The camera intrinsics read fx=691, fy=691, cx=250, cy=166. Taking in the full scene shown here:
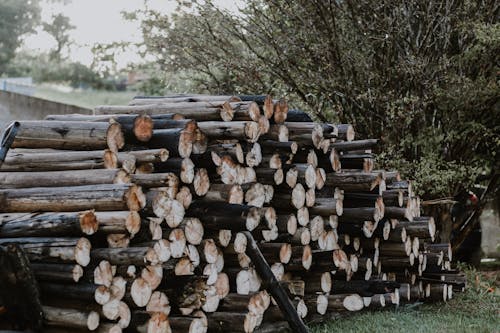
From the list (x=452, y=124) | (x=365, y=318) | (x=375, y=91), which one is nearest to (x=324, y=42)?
(x=375, y=91)

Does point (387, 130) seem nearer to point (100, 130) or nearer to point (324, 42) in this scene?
point (324, 42)

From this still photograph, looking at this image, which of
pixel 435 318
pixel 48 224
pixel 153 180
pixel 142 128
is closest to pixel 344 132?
pixel 435 318

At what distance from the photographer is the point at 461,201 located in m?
11.7

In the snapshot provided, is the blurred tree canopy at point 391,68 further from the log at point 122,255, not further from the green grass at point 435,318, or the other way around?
the log at point 122,255

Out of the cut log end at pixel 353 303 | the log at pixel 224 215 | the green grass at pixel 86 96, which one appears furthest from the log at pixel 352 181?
the green grass at pixel 86 96

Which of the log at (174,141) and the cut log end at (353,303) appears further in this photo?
the cut log end at (353,303)

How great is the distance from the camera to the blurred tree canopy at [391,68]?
33.4 ft

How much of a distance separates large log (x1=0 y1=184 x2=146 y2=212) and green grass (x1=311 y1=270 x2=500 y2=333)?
254 cm

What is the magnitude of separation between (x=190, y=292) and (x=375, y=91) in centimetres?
551

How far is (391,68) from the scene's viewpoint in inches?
411

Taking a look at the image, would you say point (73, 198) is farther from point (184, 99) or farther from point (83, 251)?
point (184, 99)

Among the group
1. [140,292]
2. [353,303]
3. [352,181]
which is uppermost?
[352,181]

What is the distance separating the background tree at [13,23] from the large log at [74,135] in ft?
78.7

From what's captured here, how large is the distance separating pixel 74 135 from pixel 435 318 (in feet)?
14.1
